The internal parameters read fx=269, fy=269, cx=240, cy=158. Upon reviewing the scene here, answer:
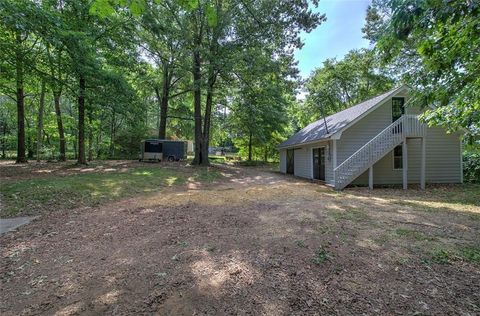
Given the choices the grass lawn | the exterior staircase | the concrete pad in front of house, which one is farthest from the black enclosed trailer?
the concrete pad in front of house

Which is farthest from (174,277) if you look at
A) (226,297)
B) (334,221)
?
(334,221)

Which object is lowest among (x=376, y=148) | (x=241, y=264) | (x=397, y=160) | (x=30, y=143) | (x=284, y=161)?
(x=241, y=264)

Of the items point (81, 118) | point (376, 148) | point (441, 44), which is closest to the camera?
point (441, 44)

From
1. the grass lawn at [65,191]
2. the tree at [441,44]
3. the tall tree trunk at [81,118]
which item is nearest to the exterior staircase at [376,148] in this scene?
the tree at [441,44]

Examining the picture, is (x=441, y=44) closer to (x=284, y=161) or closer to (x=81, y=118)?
(x=81, y=118)

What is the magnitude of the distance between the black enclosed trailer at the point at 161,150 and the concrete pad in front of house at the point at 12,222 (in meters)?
15.5

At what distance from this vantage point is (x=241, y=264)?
381 centimetres

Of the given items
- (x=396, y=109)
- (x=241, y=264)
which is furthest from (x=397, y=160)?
(x=241, y=264)

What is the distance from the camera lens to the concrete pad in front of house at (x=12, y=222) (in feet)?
18.4

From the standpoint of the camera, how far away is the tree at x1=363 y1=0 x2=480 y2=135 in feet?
10.3

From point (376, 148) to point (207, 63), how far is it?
11.5 metres

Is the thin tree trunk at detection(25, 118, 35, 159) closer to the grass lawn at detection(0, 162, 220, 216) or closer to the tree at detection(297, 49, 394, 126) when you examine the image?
the grass lawn at detection(0, 162, 220, 216)

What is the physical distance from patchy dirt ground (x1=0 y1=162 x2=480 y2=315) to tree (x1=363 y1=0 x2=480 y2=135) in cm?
270

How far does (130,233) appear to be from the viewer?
211 inches
